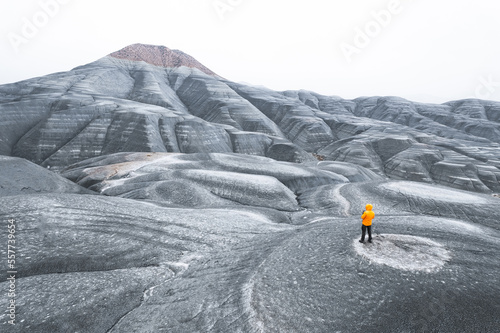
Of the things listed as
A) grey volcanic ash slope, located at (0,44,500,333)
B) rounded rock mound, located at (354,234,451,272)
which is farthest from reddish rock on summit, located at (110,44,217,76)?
rounded rock mound, located at (354,234,451,272)

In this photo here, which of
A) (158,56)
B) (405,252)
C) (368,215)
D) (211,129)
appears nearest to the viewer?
(368,215)

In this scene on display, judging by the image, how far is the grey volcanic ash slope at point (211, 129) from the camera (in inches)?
1692

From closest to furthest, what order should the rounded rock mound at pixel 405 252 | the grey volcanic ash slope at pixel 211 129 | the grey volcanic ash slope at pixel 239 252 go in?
the grey volcanic ash slope at pixel 239 252
the rounded rock mound at pixel 405 252
the grey volcanic ash slope at pixel 211 129

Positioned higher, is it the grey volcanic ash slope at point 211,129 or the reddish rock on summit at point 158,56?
the reddish rock on summit at point 158,56

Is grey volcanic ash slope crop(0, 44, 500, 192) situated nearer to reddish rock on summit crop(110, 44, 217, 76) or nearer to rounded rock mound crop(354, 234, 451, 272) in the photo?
reddish rock on summit crop(110, 44, 217, 76)

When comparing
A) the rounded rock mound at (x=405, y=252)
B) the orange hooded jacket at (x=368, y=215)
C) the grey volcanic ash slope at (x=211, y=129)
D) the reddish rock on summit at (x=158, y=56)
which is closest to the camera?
the rounded rock mound at (x=405, y=252)

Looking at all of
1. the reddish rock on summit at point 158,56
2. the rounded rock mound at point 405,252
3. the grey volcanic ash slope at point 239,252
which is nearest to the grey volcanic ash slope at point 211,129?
the grey volcanic ash slope at point 239,252

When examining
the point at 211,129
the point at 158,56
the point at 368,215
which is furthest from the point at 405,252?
the point at 158,56

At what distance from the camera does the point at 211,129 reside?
52062mm

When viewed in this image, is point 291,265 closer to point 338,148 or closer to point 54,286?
point 54,286

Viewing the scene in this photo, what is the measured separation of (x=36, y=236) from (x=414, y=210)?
22.2m

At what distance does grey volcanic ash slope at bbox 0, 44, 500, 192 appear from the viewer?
42969mm

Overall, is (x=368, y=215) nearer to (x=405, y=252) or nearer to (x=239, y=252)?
(x=405, y=252)

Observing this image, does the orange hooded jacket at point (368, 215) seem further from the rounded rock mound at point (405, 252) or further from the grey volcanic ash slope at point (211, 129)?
the grey volcanic ash slope at point (211, 129)
